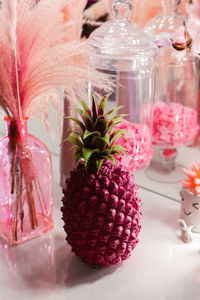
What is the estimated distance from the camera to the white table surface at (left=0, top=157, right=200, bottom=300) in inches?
22.4

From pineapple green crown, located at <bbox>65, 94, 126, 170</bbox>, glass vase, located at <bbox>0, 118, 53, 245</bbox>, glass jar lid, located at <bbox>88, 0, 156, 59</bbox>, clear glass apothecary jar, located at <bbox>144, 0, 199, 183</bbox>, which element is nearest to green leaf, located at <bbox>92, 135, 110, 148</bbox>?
→ pineapple green crown, located at <bbox>65, 94, 126, 170</bbox>

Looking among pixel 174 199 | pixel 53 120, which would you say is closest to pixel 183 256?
pixel 174 199

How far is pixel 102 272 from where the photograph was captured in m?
0.61

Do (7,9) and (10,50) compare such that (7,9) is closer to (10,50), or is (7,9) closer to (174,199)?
(10,50)

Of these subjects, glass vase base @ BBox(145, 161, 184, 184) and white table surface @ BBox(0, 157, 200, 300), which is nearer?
white table surface @ BBox(0, 157, 200, 300)

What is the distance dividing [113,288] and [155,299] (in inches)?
2.3

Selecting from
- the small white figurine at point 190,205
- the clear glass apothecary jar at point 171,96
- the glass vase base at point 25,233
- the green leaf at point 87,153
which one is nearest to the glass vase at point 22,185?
the glass vase base at point 25,233

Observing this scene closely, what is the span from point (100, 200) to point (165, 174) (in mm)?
450

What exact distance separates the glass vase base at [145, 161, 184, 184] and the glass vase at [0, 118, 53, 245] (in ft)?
1.08

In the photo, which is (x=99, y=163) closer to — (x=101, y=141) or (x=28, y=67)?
(x=101, y=141)

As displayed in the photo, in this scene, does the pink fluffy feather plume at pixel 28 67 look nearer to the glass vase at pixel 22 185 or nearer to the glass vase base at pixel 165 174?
the glass vase at pixel 22 185

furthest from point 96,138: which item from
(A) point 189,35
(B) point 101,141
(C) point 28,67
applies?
(A) point 189,35

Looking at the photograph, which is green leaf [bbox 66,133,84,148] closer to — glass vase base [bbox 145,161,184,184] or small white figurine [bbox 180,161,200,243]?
small white figurine [bbox 180,161,200,243]

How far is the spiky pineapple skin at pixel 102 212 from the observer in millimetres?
547
